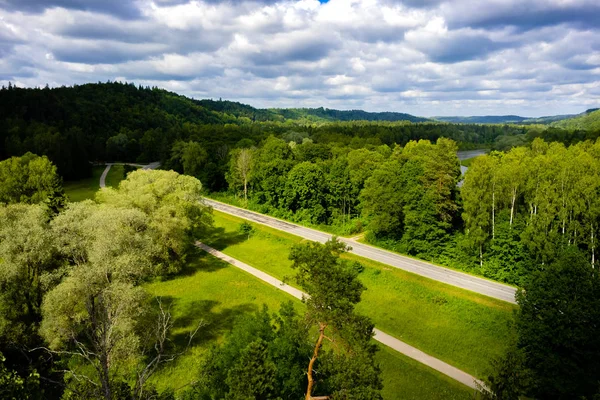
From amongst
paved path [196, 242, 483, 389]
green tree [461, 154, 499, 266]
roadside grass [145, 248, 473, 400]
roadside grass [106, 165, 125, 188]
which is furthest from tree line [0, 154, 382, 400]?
roadside grass [106, 165, 125, 188]

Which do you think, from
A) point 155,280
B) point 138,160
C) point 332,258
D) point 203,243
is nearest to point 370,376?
point 332,258

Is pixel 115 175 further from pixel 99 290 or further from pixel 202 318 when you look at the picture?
pixel 99 290

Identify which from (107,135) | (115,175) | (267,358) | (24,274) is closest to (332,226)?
(24,274)

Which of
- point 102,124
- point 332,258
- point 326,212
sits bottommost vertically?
point 326,212

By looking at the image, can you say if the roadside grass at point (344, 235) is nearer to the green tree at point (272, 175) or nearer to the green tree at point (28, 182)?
the green tree at point (272, 175)

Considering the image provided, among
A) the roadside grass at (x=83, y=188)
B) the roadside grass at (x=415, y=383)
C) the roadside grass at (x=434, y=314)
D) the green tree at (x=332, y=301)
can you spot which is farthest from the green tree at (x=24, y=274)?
the roadside grass at (x=83, y=188)

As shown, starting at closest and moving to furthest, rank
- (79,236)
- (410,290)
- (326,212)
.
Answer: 1. (79,236)
2. (410,290)
3. (326,212)

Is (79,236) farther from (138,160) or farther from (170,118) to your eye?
(170,118)

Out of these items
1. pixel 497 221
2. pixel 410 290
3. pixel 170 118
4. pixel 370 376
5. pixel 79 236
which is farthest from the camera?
pixel 170 118
